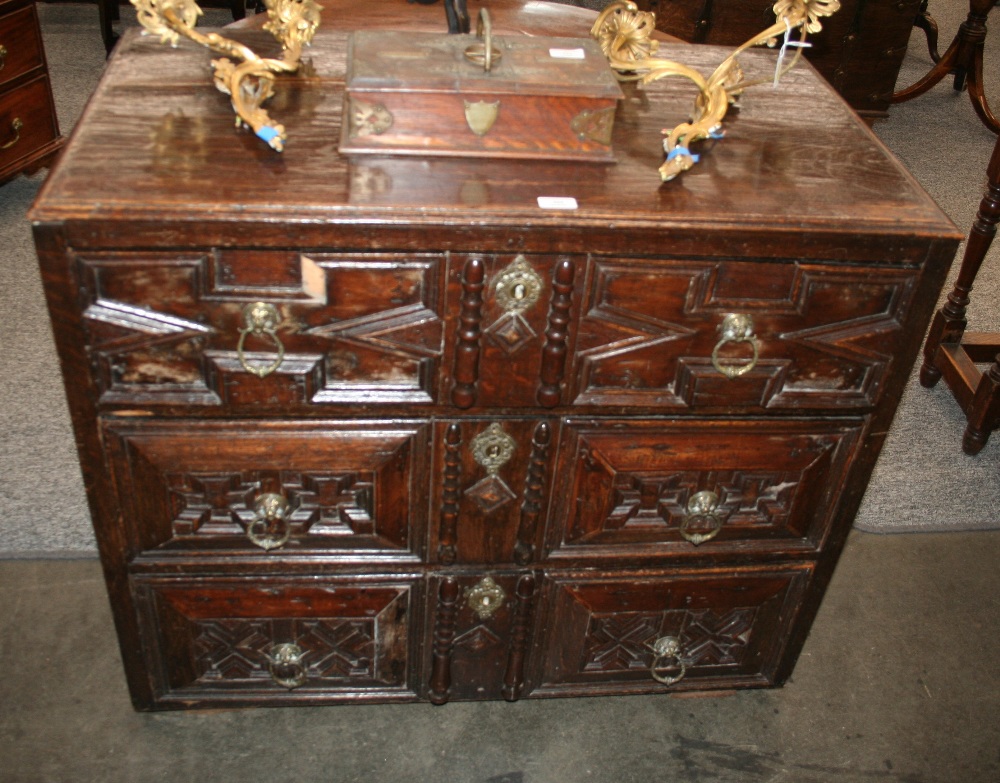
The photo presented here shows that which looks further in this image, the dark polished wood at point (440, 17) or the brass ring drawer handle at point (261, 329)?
the dark polished wood at point (440, 17)

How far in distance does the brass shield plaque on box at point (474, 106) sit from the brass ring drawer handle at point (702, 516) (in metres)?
0.53

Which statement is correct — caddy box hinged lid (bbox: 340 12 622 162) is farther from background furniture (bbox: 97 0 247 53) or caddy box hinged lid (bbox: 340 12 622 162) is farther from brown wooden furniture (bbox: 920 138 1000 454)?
background furniture (bbox: 97 0 247 53)

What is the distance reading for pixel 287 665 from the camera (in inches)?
69.3

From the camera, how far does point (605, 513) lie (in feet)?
5.40

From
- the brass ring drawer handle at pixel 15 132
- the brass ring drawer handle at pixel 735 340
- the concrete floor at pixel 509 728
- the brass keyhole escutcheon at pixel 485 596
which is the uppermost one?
the brass ring drawer handle at pixel 735 340

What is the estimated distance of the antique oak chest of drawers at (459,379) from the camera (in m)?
1.36

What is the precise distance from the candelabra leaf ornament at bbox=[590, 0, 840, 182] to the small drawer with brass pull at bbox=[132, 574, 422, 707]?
2.51 ft

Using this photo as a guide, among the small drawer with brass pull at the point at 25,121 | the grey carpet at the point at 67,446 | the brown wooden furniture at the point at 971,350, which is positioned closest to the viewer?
the grey carpet at the point at 67,446

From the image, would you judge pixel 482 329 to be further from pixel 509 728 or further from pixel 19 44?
pixel 19 44

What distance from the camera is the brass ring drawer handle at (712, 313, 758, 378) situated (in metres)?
1.45

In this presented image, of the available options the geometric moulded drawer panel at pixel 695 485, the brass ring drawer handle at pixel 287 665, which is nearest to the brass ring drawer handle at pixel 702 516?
the geometric moulded drawer panel at pixel 695 485

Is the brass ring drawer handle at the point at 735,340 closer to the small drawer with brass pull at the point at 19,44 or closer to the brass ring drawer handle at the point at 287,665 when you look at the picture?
the brass ring drawer handle at the point at 287,665

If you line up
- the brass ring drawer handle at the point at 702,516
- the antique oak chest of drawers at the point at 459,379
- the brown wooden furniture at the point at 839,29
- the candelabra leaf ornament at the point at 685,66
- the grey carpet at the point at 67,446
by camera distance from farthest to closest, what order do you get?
the brown wooden furniture at the point at 839,29, the grey carpet at the point at 67,446, the brass ring drawer handle at the point at 702,516, the candelabra leaf ornament at the point at 685,66, the antique oak chest of drawers at the point at 459,379

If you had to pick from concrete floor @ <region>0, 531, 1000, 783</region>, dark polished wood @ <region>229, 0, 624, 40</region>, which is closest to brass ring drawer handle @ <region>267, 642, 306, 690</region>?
concrete floor @ <region>0, 531, 1000, 783</region>
